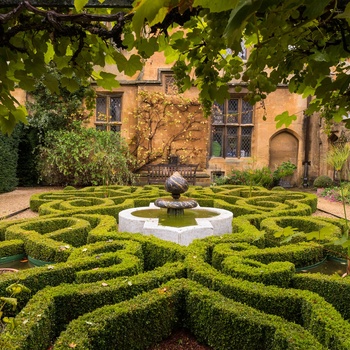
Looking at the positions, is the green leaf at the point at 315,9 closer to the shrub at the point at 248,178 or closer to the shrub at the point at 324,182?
the shrub at the point at 248,178

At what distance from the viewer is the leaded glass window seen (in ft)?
42.0

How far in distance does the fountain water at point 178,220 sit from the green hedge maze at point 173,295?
0.31 m

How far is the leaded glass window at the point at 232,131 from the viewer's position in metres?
12.8

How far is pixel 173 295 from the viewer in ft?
8.38

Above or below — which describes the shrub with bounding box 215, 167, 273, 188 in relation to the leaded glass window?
below

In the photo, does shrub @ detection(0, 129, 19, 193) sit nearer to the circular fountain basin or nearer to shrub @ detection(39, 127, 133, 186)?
shrub @ detection(39, 127, 133, 186)

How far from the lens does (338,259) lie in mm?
4145

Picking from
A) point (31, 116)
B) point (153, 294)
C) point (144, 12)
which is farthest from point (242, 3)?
point (31, 116)

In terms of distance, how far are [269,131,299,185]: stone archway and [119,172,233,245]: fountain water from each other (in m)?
8.15

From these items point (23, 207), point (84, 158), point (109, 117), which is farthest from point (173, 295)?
point (109, 117)

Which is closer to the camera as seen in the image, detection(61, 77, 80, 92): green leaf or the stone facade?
detection(61, 77, 80, 92): green leaf

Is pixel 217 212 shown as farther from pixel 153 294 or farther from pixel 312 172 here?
pixel 312 172

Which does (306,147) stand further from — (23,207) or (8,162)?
(8,162)

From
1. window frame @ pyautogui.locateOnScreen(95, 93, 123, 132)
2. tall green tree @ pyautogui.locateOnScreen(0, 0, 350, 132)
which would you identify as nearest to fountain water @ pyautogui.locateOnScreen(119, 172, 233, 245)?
tall green tree @ pyautogui.locateOnScreen(0, 0, 350, 132)
